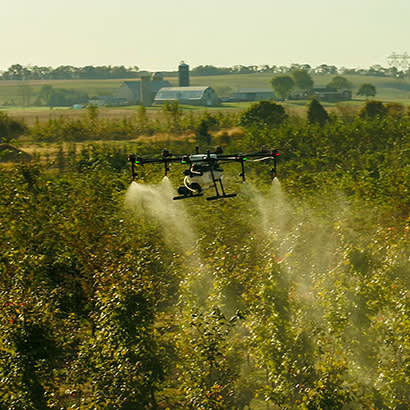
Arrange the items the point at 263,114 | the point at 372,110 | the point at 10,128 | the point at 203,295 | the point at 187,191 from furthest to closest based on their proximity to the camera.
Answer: the point at 372,110, the point at 263,114, the point at 10,128, the point at 187,191, the point at 203,295

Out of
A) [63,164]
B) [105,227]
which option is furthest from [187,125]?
[105,227]

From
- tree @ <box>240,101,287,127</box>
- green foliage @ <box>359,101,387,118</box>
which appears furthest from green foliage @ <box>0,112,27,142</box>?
green foliage @ <box>359,101,387,118</box>

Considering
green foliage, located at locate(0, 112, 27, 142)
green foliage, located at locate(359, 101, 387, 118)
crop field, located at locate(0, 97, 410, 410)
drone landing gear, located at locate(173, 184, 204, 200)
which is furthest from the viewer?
green foliage, located at locate(359, 101, 387, 118)

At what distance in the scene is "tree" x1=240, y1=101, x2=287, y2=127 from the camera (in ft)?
282

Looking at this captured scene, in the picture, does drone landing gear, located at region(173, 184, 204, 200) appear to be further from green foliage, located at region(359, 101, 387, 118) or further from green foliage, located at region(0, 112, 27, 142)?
green foliage, located at region(359, 101, 387, 118)

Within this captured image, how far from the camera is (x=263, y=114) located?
8712 cm

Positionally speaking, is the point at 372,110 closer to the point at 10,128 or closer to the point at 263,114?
the point at 263,114

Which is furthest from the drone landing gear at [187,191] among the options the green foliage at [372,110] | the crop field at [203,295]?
the green foliage at [372,110]

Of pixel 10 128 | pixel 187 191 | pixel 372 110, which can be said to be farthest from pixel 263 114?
pixel 187 191

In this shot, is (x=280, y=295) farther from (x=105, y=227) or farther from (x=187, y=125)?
(x=187, y=125)

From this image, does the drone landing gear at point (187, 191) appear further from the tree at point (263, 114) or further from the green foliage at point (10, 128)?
the tree at point (263, 114)

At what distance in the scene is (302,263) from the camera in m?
24.1

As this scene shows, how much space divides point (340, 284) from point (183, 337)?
5055 millimetres

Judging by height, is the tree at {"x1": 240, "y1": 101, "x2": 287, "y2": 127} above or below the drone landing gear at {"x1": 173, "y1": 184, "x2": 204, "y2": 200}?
below
